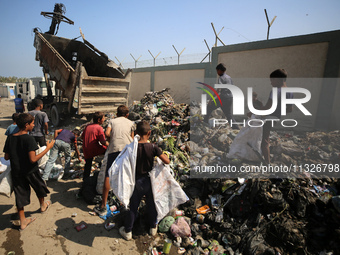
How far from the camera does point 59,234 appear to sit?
8.04ft

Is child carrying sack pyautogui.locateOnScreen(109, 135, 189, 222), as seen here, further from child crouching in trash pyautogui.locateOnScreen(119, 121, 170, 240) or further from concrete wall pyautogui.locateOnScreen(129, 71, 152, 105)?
concrete wall pyautogui.locateOnScreen(129, 71, 152, 105)

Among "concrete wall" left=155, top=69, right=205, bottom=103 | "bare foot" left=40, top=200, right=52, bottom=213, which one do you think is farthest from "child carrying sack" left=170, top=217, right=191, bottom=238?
"concrete wall" left=155, top=69, right=205, bottom=103

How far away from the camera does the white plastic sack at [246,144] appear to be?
3.42 meters

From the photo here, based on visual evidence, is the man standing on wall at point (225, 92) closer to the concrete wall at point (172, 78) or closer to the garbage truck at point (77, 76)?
the garbage truck at point (77, 76)

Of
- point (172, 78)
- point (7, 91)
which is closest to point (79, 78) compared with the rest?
point (172, 78)

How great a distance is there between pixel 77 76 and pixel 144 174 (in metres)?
4.19

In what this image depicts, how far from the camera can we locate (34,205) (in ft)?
9.71

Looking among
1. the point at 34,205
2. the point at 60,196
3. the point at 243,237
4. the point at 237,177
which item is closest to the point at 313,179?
the point at 237,177

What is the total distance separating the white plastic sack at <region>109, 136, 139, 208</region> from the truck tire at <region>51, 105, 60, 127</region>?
5.40m

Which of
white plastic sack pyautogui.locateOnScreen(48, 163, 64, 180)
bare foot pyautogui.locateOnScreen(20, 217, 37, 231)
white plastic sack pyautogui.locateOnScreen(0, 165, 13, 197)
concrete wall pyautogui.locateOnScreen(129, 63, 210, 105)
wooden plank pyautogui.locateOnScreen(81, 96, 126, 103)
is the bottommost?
bare foot pyautogui.locateOnScreen(20, 217, 37, 231)

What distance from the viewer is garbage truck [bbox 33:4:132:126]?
5.62 metres

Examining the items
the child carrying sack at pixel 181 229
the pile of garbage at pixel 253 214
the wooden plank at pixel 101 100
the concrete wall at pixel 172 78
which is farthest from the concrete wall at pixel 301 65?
the child carrying sack at pixel 181 229

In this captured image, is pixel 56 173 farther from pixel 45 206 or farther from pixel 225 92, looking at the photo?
pixel 225 92

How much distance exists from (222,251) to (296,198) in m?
1.20
